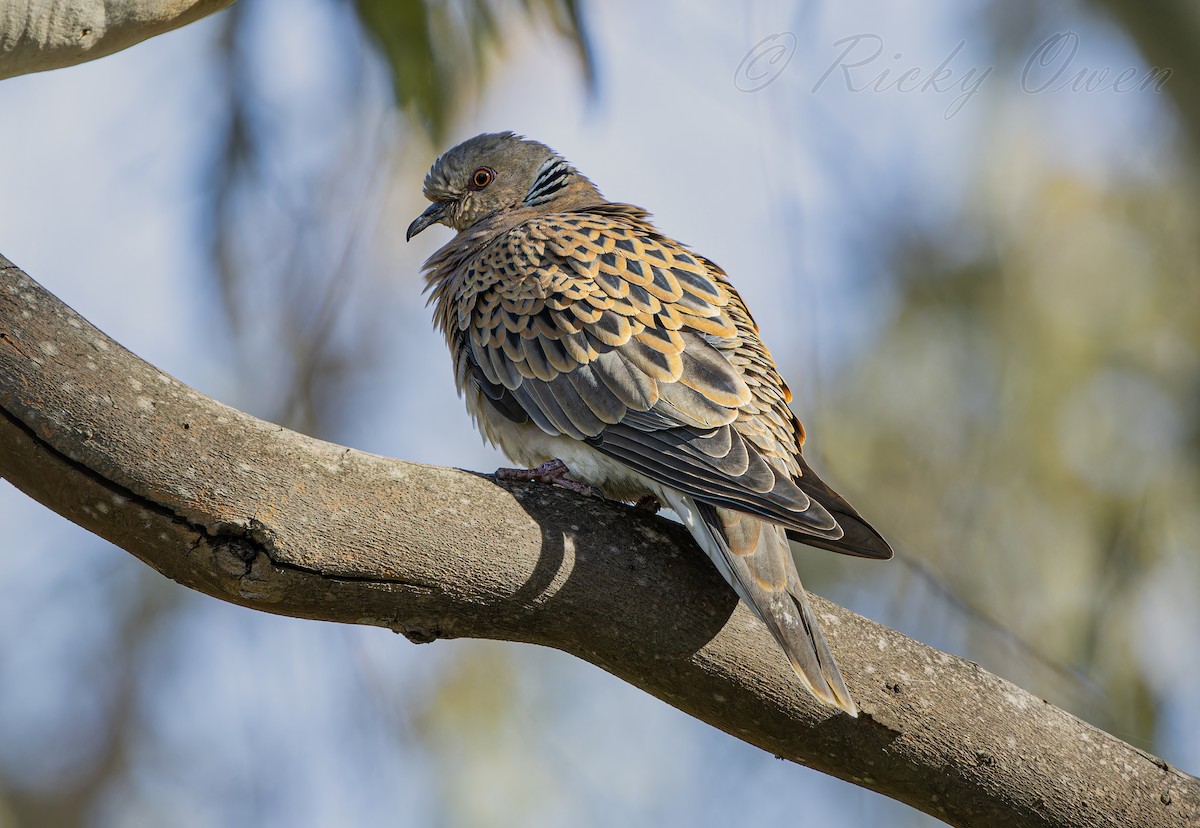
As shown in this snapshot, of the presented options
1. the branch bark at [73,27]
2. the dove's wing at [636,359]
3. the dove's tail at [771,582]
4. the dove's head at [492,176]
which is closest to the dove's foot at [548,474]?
the dove's wing at [636,359]

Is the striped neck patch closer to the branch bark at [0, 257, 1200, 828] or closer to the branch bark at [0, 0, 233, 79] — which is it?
the branch bark at [0, 0, 233, 79]

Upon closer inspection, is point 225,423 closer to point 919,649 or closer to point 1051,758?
point 919,649

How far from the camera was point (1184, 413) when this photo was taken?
536 cm

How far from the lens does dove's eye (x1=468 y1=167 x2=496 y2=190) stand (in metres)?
5.00

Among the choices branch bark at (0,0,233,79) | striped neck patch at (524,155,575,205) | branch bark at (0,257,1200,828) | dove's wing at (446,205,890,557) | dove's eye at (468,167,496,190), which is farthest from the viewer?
dove's eye at (468,167,496,190)

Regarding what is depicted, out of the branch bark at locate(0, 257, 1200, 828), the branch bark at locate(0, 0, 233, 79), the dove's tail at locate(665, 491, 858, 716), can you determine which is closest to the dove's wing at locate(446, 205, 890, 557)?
the dove's tail at locate(665, 491, 858, 716)

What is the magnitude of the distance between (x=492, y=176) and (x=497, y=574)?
2.75 metres

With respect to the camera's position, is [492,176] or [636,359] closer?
[636,359]

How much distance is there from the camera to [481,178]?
5.00 metres

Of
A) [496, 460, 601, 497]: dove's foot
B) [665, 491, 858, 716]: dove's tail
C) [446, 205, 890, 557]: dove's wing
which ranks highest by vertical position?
[446, 205, 890, 557]: dove's wing

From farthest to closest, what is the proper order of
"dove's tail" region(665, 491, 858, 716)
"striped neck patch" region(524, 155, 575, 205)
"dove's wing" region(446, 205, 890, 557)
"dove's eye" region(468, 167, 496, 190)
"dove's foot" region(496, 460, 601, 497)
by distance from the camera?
"dove's eye" region(468, 167, 496, 190) < "striped neck patch" region(524, 155, 575, 205) < "dove's foot" region(496, 460, 601, 497) < "dove's wing" region(446, 205, 890, 557) < "dove's tail" region(665, 491, 858, 716)

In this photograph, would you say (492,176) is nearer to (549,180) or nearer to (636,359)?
(549,180)

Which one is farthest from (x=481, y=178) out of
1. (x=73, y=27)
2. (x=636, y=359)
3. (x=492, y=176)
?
(x=73, y=27)

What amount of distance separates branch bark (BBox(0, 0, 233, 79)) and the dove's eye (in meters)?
1.71
